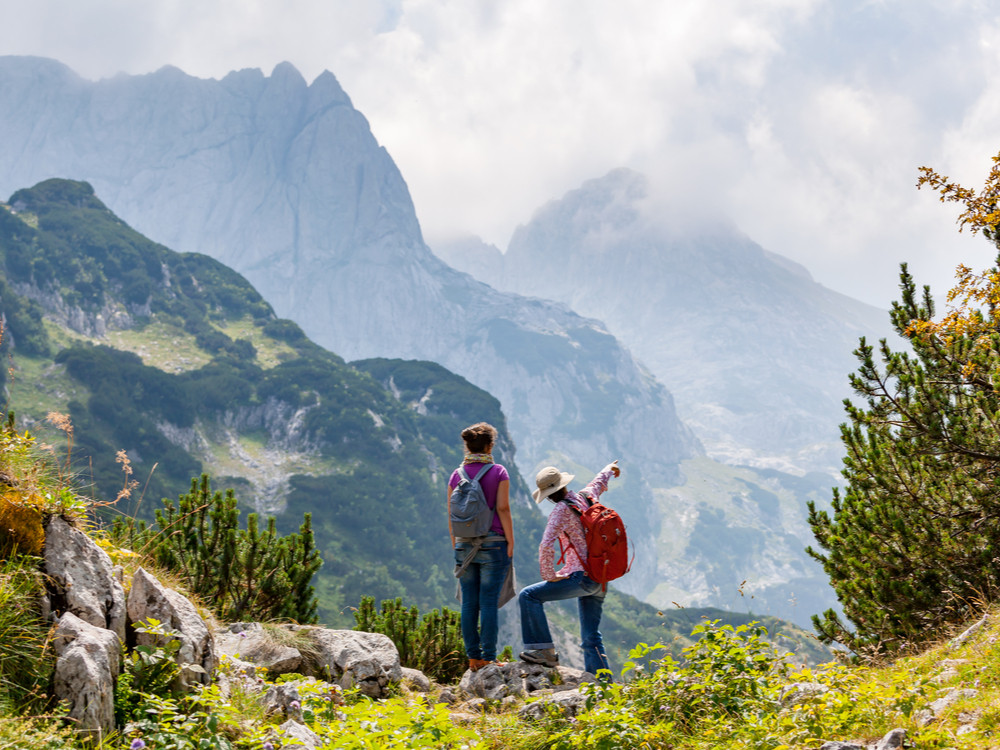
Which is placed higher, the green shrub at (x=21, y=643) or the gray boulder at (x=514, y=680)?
the green shrub at (x=21, y=643)

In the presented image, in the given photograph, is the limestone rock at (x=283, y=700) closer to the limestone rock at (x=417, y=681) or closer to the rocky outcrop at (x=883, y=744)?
the limestone rock at (x=417, y=681)

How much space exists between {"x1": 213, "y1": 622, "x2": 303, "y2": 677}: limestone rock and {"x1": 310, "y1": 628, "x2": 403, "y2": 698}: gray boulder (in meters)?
0.38

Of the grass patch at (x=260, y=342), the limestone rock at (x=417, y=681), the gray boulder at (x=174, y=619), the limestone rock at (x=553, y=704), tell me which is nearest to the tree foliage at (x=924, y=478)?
the limestone rock at (x=553, y=704)

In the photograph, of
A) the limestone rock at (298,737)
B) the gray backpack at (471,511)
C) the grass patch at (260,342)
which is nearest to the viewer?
the limestone rock at (298,737)

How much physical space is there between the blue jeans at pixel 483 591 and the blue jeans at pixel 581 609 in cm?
36

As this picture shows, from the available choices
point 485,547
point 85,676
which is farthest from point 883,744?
point 85,676

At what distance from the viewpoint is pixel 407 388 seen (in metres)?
165

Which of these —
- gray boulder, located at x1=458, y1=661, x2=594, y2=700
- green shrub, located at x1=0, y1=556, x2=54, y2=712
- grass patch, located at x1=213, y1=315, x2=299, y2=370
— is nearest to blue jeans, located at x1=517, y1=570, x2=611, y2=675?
gray boulder, located at x1=458, y1=661, x2=594, y2=700

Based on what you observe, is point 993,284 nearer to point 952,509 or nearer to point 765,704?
point 952,509

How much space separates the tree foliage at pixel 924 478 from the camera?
315 inches

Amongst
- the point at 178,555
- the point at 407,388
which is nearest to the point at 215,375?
the point at 407,388

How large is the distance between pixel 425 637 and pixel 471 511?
14.5ft

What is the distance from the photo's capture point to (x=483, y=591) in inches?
295

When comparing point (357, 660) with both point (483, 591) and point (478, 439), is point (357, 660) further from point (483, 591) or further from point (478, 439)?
point (478, 439)
